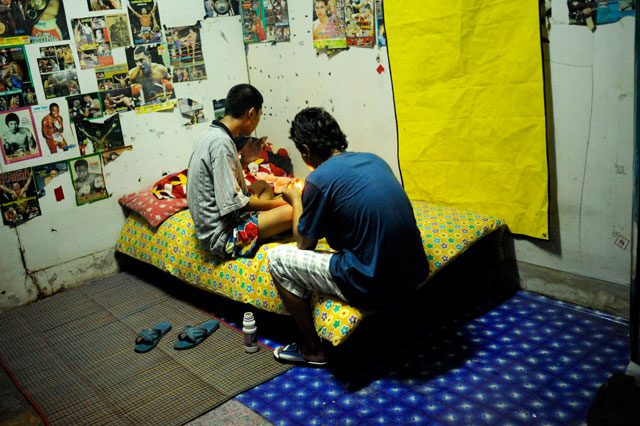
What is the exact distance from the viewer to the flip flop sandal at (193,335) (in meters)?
2.95

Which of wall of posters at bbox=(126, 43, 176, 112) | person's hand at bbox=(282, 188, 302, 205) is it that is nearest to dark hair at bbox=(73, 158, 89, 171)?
wall of posters at bbox=(126, 43, 176, 112)

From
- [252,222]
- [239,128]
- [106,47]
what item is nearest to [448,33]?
[239,128]

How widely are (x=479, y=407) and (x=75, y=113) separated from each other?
3.03 m

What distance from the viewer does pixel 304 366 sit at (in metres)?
2.72

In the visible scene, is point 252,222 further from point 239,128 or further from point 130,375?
point 130,375

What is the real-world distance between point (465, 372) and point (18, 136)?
9.66 feet

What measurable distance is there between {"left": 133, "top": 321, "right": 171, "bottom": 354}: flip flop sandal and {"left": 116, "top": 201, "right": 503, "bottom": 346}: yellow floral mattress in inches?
13.3

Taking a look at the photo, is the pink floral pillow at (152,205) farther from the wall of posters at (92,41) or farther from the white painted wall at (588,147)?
the white painted wall at (588,147)

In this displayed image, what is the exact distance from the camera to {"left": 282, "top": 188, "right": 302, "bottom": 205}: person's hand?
2.99 m

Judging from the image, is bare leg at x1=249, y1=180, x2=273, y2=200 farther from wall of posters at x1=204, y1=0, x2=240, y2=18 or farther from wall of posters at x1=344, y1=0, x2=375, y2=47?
wall of posters at x1=204, y1=0, x2=240, y2=18

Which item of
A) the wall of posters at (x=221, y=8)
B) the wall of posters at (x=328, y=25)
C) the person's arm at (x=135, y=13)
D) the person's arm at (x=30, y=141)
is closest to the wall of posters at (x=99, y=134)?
the person's arm at (x=30, y=141)

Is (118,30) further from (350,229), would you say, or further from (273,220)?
(350,229)

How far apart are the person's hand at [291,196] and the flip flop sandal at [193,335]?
814 mm

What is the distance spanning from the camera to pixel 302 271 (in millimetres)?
2547
